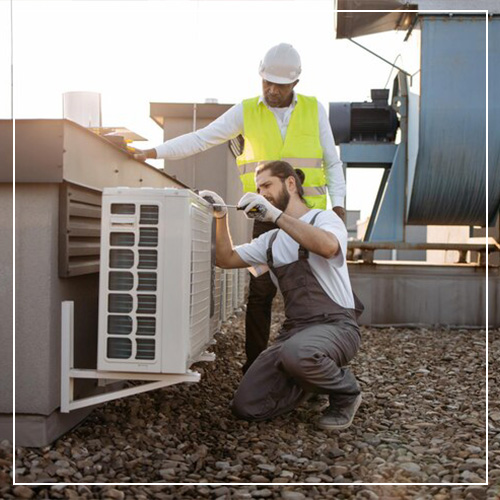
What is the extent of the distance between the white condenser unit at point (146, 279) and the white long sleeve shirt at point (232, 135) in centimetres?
97

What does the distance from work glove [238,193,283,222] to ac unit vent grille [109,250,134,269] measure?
0.53 metres

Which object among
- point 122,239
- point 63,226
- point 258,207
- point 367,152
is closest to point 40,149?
point 63,226

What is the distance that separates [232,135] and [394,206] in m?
3.35

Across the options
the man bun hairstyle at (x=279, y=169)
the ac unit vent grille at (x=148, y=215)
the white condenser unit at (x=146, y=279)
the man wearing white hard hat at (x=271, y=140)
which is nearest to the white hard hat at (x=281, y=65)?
the man wearing white hard hat at (x=271, y=140)

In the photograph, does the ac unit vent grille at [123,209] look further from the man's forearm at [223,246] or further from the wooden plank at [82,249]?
the man's forearm at [223,246]

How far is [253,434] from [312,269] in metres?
0.76

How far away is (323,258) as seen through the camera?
302 cm

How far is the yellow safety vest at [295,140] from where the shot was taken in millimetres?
3412

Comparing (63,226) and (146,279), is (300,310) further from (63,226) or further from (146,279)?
(63,226)

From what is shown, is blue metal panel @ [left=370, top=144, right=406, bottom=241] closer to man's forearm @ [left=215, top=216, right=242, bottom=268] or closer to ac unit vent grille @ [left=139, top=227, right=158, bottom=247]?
man's forearm @ [left=215, top=216, right=242, bottom=268]

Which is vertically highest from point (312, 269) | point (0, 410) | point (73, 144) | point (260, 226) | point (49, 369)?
point (73, 144)

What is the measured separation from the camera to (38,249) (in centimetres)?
240

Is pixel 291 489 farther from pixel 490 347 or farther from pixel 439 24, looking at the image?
pixel 439 24

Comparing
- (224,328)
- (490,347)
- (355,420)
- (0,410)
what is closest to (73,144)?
(0,410)
